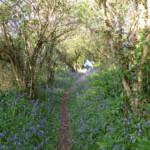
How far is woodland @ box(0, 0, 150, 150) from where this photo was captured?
14.9 feet

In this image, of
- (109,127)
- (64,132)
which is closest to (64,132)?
(64,132)

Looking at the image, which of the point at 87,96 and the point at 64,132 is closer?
the point at 64,132

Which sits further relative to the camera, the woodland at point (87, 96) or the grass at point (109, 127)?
the woodland at point (87, 96)

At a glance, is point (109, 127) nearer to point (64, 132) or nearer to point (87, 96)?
point (64, 132)

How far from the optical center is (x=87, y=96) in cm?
813

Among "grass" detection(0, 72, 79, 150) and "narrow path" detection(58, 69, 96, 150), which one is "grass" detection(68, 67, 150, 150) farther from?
"grass" detection(0, 72, 79, 150)

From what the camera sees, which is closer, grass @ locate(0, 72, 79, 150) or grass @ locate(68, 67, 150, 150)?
grass @ locate(68, 67, 150, 150)

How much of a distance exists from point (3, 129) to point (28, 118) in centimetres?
113

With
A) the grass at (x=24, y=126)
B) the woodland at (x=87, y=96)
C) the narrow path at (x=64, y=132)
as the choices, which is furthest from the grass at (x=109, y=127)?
the grass at (x=24, y=126)

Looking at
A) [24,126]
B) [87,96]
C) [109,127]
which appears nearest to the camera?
[109,127]

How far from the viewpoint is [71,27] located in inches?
388

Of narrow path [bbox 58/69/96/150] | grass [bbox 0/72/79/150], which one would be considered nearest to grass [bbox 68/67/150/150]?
narrow path [bbox 58/69/96/150]

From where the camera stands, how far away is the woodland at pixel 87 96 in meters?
4.55

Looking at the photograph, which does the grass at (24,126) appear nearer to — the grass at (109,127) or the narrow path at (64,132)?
the narrow path at (64,132)
